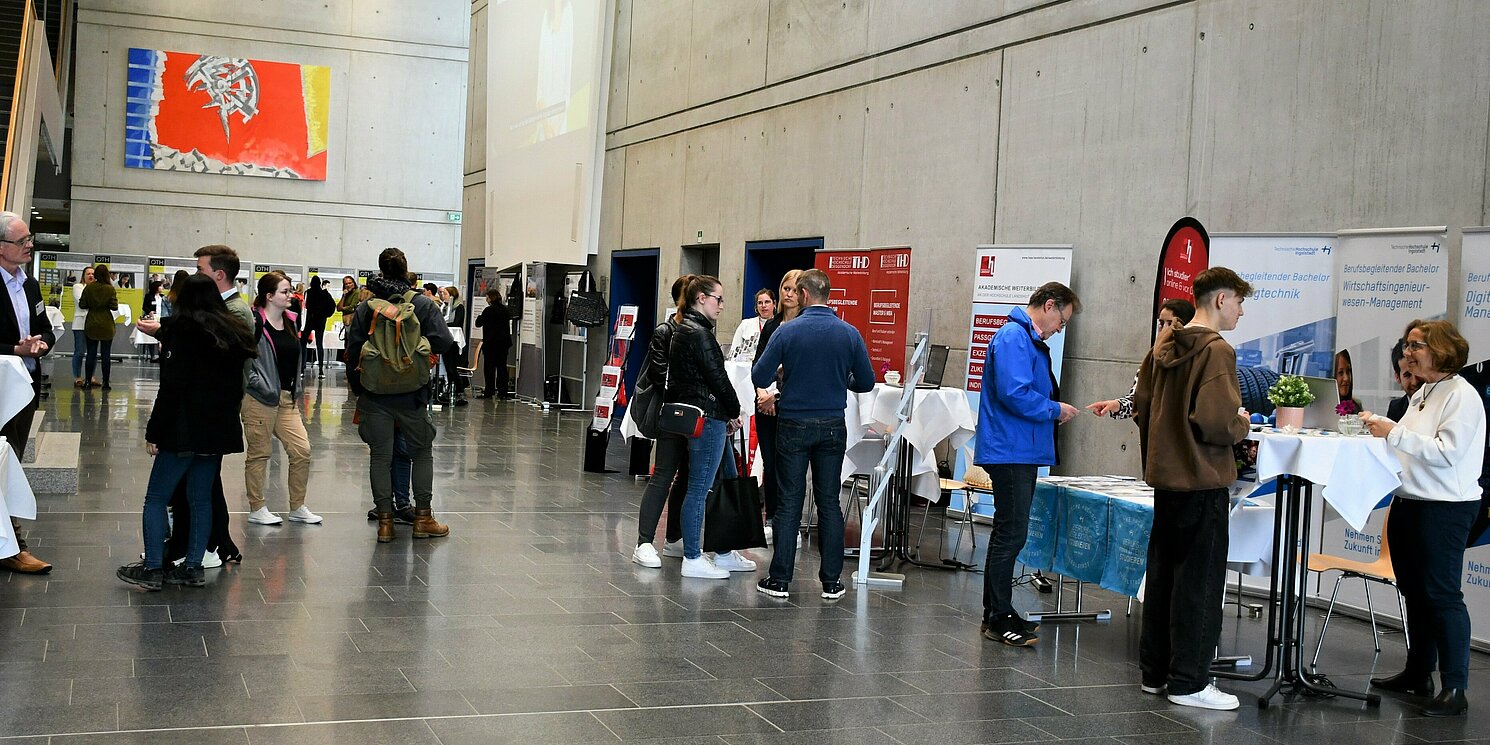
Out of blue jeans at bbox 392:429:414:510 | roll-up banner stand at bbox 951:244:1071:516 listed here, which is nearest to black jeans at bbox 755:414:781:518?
roll-up banner stand at bbox 951:244:1071:516

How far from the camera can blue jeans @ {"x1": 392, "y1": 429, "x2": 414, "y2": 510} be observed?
6.98 metres

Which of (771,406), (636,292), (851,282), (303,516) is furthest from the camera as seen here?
(636,292)

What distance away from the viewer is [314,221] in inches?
966

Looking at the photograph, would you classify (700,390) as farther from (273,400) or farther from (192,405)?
(273,400)

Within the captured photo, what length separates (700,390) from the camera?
20.0ft

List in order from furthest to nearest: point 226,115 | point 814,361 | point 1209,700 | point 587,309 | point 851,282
Result: 1. point 226,115
2. point 587,309
3. point 851,282
4. point 814,361
5. point 1209,700

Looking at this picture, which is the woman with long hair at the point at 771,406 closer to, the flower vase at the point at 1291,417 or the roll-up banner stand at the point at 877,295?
the flower vase at the point at 1291,417

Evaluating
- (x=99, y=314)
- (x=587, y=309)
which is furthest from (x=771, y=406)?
(x=99, y=314)

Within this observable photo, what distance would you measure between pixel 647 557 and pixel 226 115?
20.4 meters

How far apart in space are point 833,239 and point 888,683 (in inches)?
266

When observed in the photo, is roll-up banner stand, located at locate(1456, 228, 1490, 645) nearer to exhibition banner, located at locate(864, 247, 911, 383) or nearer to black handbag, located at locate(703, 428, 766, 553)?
black handbag, located at locate(703, 428, 766, 553)

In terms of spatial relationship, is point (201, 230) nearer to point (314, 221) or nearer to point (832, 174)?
point (314, 221)

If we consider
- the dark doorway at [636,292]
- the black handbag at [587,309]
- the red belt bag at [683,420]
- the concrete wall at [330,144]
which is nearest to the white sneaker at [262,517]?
the red belt bag at [683,420]

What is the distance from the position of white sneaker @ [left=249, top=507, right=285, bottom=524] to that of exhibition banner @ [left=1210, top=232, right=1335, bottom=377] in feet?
16.9
